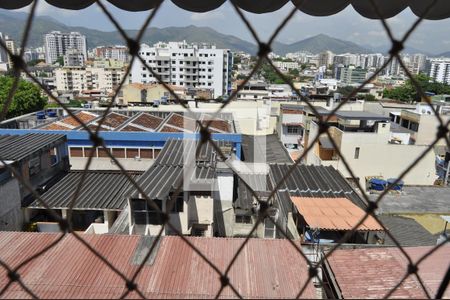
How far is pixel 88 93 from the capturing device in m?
33.4

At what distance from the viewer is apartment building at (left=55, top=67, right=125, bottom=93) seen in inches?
1580

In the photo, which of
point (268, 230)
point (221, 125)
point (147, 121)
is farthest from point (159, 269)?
point (147, 121)

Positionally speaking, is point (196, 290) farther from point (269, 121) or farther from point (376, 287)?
point (269, 121)

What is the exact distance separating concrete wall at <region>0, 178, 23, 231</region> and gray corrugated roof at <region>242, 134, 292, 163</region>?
27.6 feet

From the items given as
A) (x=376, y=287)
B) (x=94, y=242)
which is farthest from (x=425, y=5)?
(x=94, y=242)

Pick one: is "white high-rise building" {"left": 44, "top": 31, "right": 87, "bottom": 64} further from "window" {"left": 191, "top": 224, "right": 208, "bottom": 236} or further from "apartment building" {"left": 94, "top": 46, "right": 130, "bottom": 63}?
"window" {"left": 191, "top": 224, "right": 208, "bottom": 236}

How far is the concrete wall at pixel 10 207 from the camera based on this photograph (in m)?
6.08

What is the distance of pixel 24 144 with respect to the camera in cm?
769

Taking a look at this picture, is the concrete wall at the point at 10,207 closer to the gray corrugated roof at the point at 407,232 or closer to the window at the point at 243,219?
the window at the point at 243,219

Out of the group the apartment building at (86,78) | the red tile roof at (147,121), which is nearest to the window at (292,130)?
the red tile roof at (147,121)

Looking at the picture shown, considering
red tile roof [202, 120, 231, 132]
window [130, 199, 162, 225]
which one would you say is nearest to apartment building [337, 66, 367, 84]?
red tile roof [202, 120, 231, 132]

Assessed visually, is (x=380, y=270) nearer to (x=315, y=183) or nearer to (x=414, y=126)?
(x=315, y=183)

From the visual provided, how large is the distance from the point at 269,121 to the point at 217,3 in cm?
1740

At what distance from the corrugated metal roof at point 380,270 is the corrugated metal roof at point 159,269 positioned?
69cm
